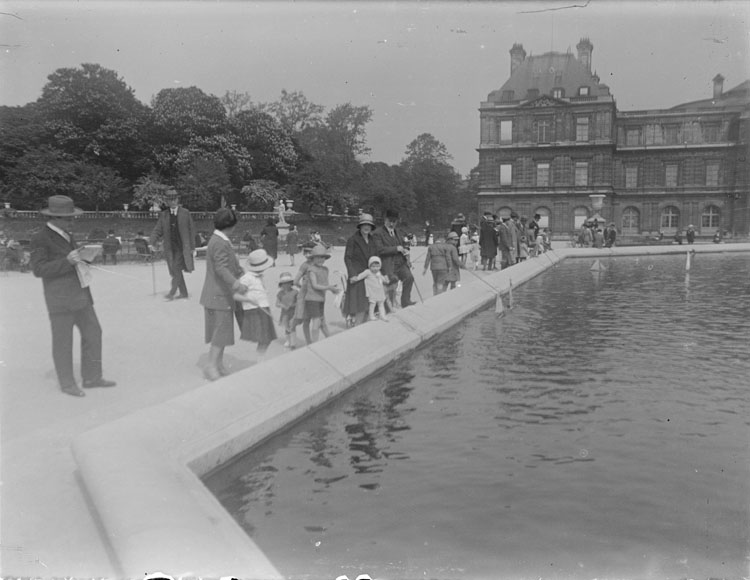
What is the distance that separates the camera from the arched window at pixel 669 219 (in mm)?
62094

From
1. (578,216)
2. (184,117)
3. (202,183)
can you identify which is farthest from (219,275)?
(578,216)

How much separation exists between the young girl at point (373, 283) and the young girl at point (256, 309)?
230 cm

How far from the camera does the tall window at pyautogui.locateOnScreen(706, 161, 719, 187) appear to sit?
199 ft

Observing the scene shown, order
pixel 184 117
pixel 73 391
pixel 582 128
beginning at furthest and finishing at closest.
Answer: pixel 582 128, pixel 184 117, pixel 73 391

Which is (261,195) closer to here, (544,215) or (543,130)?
(544,215)

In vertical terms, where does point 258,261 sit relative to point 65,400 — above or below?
above

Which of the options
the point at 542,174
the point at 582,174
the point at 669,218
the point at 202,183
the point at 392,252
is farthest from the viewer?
the point at 669,218

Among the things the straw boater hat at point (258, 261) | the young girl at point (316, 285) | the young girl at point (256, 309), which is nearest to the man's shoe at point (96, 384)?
the young girl at point (256, 309)

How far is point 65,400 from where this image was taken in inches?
238

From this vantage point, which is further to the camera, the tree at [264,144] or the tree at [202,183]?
the tree at [264,144]

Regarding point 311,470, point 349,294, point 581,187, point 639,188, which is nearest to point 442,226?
point 581,187

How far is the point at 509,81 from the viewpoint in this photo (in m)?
62.6

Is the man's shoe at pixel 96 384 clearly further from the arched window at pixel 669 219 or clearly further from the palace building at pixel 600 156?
the arched window at pixel 669 219

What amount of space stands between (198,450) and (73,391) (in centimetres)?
177
